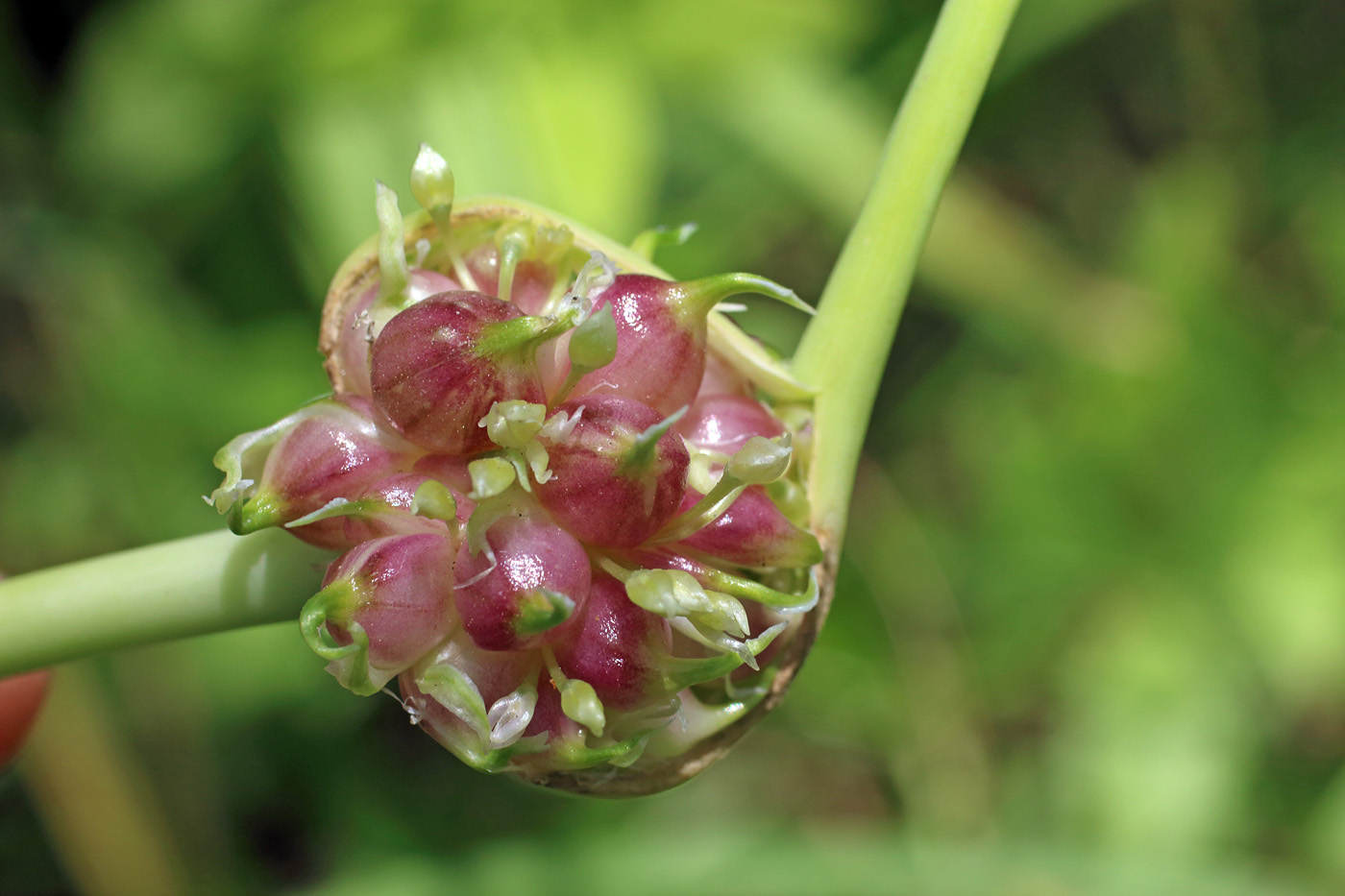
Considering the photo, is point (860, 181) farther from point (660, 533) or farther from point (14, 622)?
point (14, 622)

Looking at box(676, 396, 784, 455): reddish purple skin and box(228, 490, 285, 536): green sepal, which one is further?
box(676, 396, 784, 455): reddish purple skin

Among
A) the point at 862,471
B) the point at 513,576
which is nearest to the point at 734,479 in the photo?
the point at 513,576

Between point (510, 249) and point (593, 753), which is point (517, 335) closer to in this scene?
point (510, 249)

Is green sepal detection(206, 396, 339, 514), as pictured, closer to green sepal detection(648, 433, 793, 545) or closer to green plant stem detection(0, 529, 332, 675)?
green plant stem detection(0, 529, 332, 675)

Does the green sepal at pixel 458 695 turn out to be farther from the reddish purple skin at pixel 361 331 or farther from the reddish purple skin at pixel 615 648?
the reddish purple skin at pixel 361 331

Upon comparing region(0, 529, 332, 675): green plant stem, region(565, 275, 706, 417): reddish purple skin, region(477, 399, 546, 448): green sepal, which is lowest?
region(0, 529, 332, 675): green plant stem

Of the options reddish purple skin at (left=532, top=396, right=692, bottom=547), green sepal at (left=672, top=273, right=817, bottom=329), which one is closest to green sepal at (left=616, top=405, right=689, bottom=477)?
reddish purple skin at (left=532, top=396, right=692, bottom=547)
